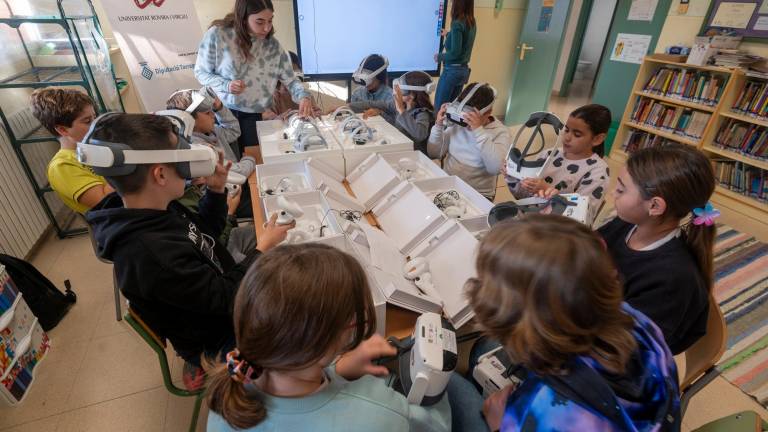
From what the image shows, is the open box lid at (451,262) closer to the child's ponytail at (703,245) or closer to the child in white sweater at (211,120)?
the child's ponytail at (703,245)

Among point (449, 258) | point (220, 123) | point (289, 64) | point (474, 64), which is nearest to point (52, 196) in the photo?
point (220, 123)

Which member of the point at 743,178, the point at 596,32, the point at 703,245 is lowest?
the point at 743,178

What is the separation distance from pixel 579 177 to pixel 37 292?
275cm

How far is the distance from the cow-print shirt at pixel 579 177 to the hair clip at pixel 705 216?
0.61 metres

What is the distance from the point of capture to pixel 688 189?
3.24 feet

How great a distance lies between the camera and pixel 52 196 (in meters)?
2.62

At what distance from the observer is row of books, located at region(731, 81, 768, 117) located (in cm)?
279

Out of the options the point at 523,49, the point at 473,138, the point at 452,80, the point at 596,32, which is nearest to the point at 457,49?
the point at 452,80

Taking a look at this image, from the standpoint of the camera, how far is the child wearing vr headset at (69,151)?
1505 millimetres

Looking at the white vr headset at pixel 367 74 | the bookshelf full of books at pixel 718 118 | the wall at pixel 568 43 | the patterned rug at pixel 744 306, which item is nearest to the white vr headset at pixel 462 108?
the white vr headset at pixel 367 74

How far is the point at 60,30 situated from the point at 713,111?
5.26 m

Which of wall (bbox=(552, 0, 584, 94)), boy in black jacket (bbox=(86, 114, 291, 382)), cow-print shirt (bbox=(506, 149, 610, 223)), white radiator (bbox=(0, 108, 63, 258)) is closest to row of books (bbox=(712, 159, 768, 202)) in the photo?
cow-print shirt (bbox=(506, 149, 610, 223))

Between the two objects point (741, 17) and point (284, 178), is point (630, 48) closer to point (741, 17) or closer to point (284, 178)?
point (741, 17)

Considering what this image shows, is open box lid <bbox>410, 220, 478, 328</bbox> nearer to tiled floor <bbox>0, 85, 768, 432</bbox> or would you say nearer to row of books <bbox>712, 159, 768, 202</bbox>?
tiled floor <bbox>0, 85, 768, 432</bbox>
